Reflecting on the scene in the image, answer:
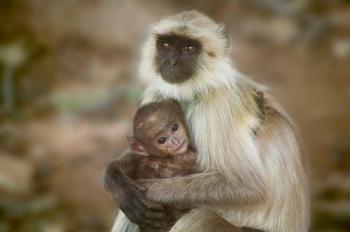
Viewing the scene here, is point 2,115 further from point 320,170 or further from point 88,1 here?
point 320,170

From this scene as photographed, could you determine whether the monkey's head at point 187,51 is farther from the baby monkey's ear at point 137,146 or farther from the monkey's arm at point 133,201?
the monkey's arm at point 133,201

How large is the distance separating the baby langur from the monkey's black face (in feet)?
0.56

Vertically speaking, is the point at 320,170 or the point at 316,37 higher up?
the point at 316,37

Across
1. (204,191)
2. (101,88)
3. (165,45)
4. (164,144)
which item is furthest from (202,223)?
(101,88)

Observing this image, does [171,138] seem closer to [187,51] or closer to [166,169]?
[166,169]

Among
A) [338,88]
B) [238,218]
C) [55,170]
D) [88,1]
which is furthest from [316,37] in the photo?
[238,218]

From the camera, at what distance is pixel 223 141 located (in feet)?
21.2

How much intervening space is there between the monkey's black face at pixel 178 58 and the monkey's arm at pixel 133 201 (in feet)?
2.24

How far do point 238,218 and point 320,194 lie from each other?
17.8 ft

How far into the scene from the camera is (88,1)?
15164mm

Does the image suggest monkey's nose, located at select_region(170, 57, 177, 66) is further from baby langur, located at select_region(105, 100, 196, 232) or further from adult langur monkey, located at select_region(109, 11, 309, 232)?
baby langur, located at select_region(105, 100, 196, 232)

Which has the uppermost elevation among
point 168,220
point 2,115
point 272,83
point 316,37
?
point 316,37

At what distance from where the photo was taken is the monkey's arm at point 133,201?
655 cm

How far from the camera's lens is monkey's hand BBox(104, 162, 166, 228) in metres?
6.55
